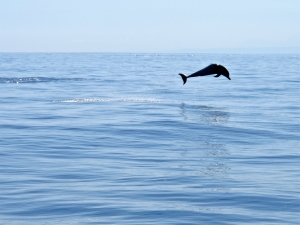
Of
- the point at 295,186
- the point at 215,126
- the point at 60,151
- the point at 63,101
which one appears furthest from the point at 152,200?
the point at 63,101

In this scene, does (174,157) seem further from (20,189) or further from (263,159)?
(20,189)

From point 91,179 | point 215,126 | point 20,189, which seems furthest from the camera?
point 215,126

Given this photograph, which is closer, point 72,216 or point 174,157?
point 72,216

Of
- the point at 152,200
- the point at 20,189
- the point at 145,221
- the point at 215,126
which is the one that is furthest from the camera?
the point at 215,126

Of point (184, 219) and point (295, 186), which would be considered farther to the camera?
point (295, 186)

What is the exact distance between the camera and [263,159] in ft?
51.1

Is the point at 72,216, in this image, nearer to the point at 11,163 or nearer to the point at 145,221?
the point at 145,221

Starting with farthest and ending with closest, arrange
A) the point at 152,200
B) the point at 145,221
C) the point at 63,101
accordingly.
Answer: the point at 63,101 < the point at 152,200 < the point at 145,221

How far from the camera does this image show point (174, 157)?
15711 mm

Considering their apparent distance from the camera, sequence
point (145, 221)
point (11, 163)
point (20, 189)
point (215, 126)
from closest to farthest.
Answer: point (145, 221) < point (20, 189) < point (11, 163) < point (215, 126)

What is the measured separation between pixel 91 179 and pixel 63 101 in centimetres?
1770

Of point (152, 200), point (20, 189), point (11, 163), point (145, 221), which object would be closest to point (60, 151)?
point (11, 163)

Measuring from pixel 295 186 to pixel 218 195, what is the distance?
186 centimetres

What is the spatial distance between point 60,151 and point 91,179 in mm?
3606
